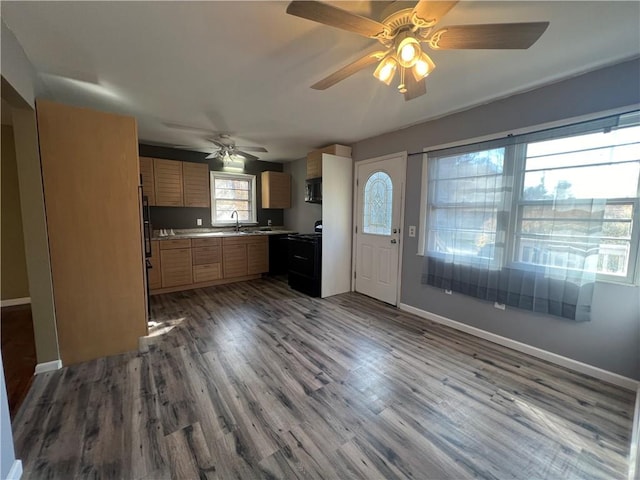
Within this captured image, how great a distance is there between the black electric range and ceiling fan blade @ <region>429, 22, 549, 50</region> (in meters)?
2.90

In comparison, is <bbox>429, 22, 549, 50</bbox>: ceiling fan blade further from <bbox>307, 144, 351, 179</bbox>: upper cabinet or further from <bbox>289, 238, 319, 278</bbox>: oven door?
<bbox>289, 238, 319, 278</bbox>: oven door

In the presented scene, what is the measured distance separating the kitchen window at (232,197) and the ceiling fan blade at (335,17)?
4438mm

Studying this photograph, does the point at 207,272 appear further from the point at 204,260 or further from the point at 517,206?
the point at 517,206

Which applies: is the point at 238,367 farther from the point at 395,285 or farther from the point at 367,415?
the point at 395,285

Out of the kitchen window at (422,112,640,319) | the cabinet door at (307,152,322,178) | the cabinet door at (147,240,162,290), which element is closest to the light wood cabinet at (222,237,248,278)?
the cabinet door at (147,240,162,290)

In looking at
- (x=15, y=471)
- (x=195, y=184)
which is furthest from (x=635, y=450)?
(x=195, y=184)

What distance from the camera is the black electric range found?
13.2 feet

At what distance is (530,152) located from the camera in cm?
237

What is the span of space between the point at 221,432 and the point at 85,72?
2966mm

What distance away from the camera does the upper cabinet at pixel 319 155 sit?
414cm

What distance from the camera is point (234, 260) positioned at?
485 cm

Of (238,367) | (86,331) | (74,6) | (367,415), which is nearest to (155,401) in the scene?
(238,367)

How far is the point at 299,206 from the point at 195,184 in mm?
2098

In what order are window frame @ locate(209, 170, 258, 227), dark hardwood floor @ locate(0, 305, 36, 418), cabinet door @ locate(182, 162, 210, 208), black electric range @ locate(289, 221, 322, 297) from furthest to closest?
window frame @ locate(209, 170, 258, 227) < cabinet door @ locate(182, 162, 210, 208) < black electric range @ locate(289, 221, 322, 297) < dark hardwood floor @ locate(0, 305, 36, 418)
